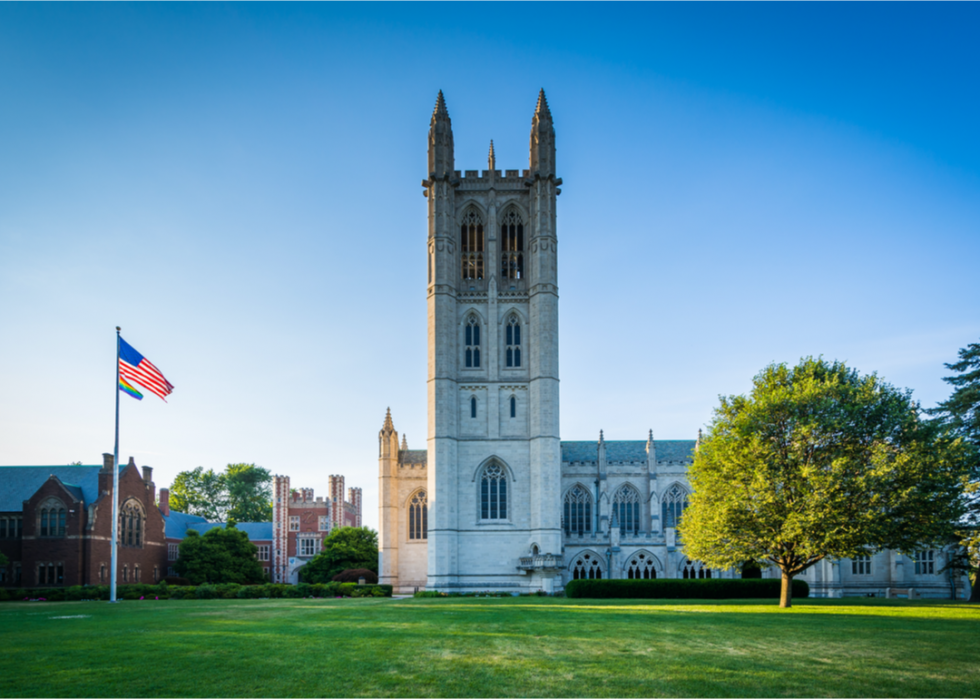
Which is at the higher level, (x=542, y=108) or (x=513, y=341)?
(x=542, y=108)

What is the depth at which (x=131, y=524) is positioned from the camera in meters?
58.8

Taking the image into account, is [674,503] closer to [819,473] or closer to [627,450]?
[627,450]

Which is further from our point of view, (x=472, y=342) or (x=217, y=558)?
(x=217, y=558)

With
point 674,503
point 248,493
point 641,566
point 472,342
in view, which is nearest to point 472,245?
point 472,342

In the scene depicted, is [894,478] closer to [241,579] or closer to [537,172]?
[537,172]

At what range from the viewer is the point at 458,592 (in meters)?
53.5

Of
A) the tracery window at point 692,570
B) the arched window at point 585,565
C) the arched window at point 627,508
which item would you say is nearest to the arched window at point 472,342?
the arched window at point 627,508

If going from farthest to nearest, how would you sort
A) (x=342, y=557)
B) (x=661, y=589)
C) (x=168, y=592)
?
(x=342, y=557) → (x=661, y=589) → (x=168, y=592)

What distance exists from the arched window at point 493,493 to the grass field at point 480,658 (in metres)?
32.1

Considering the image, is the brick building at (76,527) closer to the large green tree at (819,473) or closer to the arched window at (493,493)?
the arched window at (493,493)

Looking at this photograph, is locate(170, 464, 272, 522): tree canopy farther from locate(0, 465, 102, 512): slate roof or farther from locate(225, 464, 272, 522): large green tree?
locate(0, 465, 102, 512): slate roof

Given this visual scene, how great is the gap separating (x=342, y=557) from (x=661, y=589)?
28035 mm

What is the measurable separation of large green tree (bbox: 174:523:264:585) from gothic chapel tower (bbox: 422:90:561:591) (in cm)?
1928

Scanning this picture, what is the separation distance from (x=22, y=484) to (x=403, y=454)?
1074 inches
